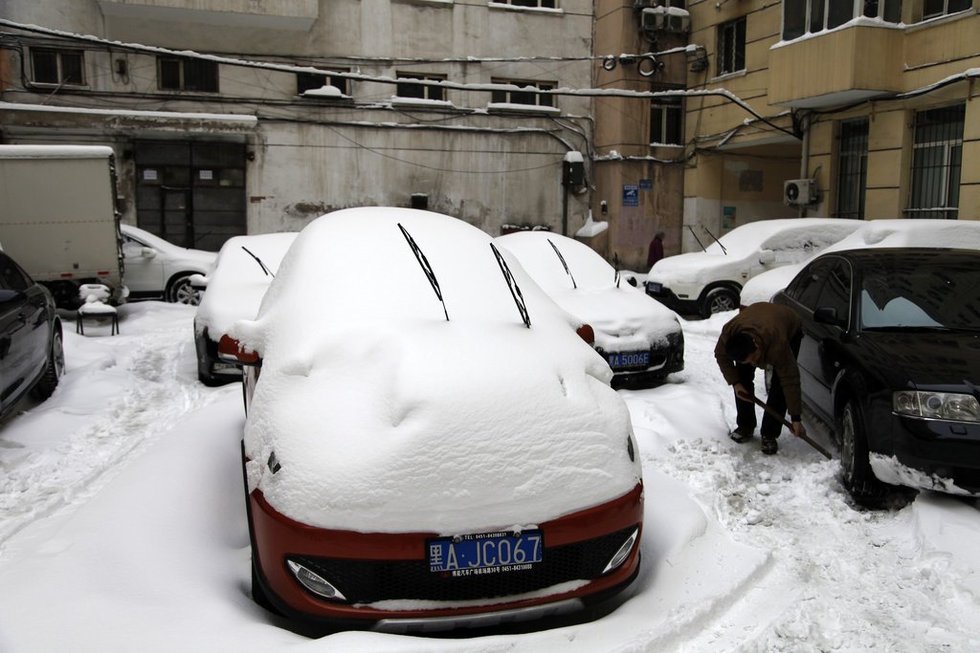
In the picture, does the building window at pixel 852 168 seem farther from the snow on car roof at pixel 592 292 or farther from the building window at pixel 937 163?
the snow on car roof at pixel 592 292

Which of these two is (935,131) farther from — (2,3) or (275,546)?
(2,3)

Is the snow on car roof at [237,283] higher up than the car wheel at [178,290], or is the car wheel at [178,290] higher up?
the snow on car roof at [237,283]

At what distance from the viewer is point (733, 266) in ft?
39.7

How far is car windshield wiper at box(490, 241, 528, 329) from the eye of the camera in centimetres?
375

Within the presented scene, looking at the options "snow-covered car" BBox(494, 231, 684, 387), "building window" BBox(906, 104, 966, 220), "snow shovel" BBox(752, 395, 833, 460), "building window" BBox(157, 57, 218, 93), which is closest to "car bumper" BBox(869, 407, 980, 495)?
"snow shovel" BBox(752, 395, 833, 460)

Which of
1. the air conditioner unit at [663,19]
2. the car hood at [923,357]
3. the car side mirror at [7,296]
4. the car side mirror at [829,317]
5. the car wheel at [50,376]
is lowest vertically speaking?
the car wheel at [50,376]

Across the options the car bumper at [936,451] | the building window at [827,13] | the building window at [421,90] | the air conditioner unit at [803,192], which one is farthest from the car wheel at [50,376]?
the air conditioner unit at [803,192]

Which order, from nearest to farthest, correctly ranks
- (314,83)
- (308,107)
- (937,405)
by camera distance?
(937,405)
(308,107)
(314,83)

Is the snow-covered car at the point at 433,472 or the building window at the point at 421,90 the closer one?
the snow-covered car at the point at 433,472

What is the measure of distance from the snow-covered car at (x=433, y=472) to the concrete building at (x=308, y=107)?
13506mm

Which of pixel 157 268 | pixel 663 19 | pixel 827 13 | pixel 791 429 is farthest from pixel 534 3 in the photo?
pixel 791 429

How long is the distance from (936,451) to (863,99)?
13.1 m

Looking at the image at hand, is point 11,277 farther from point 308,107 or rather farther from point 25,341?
point 308,107

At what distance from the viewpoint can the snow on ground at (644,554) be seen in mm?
2834
